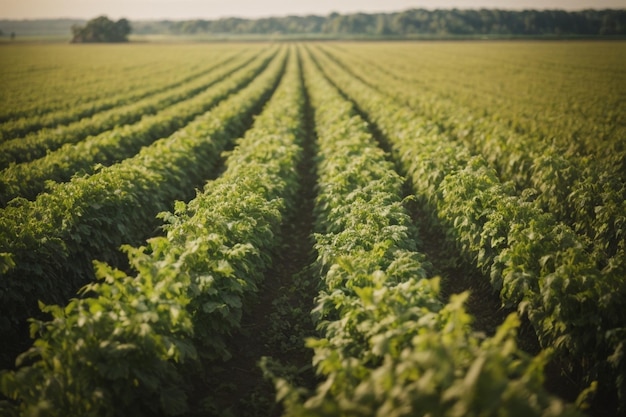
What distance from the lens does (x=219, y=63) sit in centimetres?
5300

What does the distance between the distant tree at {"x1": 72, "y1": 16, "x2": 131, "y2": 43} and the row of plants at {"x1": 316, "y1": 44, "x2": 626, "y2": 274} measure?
133 meters

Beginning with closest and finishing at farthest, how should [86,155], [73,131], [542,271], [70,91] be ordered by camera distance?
[542,271] → [86,155] → [73,131] → [70,91]

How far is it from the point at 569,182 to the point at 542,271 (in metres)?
5.37

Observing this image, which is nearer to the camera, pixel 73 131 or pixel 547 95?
pixel 73 131

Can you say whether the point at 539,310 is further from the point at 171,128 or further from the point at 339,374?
the point at 171,128

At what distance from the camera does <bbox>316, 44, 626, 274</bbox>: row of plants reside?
765 cm

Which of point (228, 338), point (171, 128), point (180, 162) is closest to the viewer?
point (228, 338)

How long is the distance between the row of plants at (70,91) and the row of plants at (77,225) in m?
11.0


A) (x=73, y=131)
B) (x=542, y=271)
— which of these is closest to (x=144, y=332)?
(x=542, y=271)

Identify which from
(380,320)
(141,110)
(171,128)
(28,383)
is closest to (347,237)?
(380,320)

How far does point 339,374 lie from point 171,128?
55.7ft

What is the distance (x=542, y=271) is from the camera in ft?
18.7

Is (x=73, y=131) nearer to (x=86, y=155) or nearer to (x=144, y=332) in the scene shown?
(x=86, y=155)

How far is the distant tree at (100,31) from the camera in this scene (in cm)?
11925
